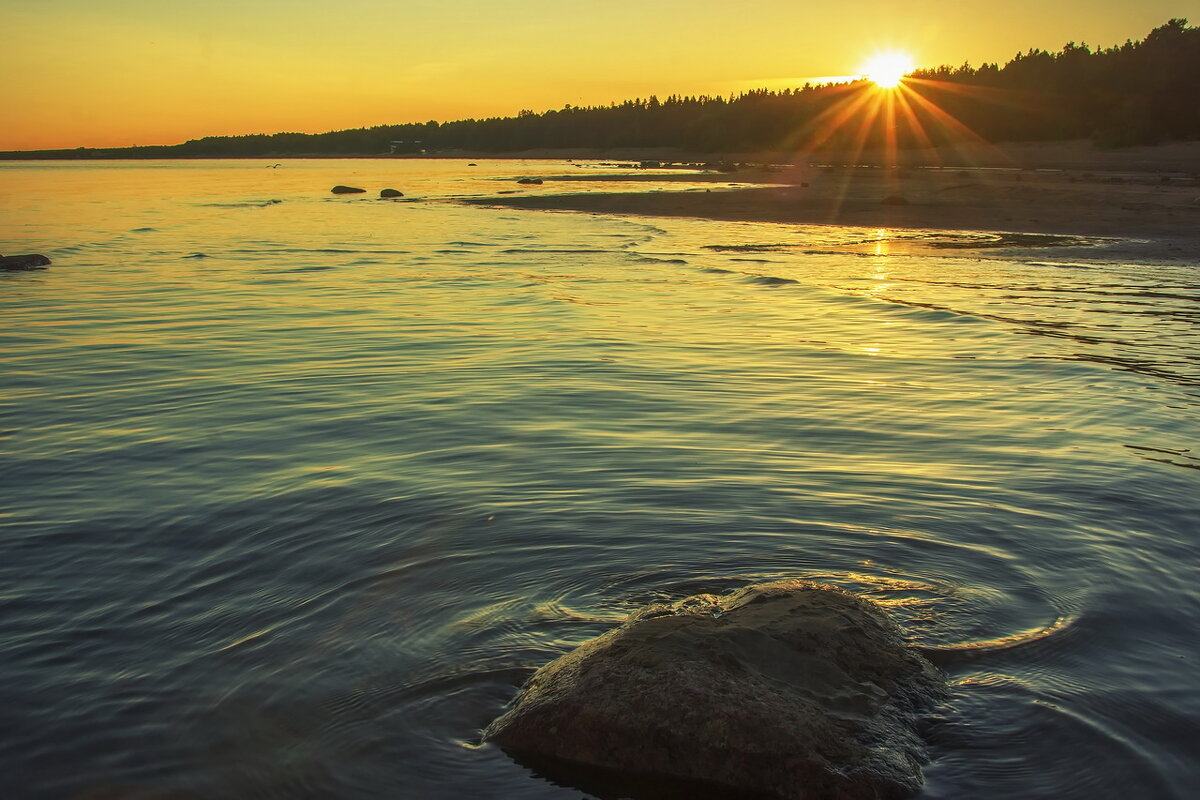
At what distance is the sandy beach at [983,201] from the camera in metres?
28.8

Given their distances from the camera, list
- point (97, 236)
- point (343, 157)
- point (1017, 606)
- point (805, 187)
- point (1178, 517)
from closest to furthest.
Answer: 1. point (1017, 606)
2. point (1178, 517)
3. point (97, 236)
4. point (805, 187)
5. point (343, 157)

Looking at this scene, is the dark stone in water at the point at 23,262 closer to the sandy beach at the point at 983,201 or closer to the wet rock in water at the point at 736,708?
the wet rock in water at the point at 736,708

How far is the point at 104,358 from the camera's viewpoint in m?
12.3

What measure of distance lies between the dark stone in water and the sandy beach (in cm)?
2238

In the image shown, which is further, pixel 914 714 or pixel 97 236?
pixel 97 236

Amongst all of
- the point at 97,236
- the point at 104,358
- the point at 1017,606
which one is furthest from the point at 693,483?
the point at 97,236

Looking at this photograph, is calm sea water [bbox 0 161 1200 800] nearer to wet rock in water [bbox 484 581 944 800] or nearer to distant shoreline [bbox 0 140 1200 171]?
wet rock in water [bbox 484 581 944 800]

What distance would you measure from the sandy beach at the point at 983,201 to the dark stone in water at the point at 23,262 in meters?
22.4

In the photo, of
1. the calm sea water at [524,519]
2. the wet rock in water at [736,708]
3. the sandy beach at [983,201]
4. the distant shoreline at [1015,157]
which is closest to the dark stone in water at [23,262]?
the calm sea water at [524,519]

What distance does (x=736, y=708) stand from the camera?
3.82m

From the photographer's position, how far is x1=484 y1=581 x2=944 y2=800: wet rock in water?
12.1ft

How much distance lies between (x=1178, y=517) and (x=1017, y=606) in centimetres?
219

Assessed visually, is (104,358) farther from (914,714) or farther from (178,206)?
(178,206)

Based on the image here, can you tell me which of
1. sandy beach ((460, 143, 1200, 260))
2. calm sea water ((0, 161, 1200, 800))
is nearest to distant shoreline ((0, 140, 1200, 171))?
sandy beach ((460, 143, 1200, 260))
